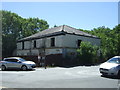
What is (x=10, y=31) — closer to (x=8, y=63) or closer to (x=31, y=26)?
(x=31, y=26)

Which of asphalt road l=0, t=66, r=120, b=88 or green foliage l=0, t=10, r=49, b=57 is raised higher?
green foliage l=0, t=10, r=49, b=57

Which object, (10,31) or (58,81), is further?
(10,31)

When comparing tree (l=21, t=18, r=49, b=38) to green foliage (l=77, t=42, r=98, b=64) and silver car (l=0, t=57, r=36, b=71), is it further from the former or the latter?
silver car (l=0, t=57, r=36, b=71)

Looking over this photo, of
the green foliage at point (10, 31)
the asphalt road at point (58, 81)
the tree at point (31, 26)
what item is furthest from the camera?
the tree at point (31, 26)

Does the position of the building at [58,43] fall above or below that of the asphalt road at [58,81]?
above

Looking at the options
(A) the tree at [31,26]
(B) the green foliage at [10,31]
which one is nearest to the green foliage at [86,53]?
(B) the green foliage at [10,31]

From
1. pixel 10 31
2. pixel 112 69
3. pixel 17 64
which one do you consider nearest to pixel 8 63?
A: pixel 17 64

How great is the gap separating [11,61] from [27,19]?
3526 centimetres

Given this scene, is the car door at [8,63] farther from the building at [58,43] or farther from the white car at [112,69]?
the white car at [112,69]

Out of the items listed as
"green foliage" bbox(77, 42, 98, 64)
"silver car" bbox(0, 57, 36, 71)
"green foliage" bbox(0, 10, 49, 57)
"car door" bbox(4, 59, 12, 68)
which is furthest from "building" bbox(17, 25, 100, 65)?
"green foliage" bbox(0, 10, 49, 57)

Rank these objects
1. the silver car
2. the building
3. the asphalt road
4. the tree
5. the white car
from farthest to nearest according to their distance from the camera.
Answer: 1. the tree
2. the building
3. the silver car
4. the white car
5. the asphalt road

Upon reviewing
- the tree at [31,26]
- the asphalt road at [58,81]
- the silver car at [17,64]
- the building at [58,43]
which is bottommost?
the asphalt road at [58,81]

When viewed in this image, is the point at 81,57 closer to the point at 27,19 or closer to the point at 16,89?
the point at 16,89

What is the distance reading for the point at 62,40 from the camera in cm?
2884
